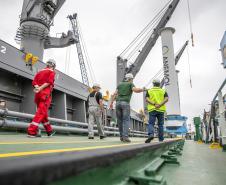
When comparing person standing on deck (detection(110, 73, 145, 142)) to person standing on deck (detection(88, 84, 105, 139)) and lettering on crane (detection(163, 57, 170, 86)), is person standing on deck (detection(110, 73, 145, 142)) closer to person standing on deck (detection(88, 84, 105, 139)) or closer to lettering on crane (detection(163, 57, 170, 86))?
person standing on deck (detection(88, 84, 105, 139))

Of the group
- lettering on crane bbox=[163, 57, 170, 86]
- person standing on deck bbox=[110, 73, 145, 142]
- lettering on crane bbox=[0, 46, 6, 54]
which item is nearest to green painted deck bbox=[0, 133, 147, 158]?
person standing on deck bbox=[110, 73, 145, 142]

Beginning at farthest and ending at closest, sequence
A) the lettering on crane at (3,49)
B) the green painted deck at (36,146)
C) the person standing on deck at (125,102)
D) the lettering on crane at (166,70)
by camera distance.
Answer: the lettering on crane at (166,70) → the lettering on crane at (3,49) → the person standing on deck at (125,102) → the green painted deck at (36,146)

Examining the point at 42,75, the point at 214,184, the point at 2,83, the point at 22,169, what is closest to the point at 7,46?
the point at 2,83

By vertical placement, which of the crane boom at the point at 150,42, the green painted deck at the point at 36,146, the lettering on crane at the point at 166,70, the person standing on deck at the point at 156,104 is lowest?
the green painted deck at the point at 36,146

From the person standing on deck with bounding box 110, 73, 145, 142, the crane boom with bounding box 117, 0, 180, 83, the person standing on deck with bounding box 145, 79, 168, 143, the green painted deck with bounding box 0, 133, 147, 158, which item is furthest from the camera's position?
the crane boom with bounding box 117, 0, 180, 83

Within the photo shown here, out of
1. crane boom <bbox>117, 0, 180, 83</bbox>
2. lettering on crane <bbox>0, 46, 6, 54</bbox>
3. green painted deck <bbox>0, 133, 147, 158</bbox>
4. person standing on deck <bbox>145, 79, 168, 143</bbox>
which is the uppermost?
crane boom <bbox>117, 0, 180, 83</bbox>

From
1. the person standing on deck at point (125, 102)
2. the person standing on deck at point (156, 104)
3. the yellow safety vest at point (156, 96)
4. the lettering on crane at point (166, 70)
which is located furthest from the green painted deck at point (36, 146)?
the lettering on crane at point (166, 70)

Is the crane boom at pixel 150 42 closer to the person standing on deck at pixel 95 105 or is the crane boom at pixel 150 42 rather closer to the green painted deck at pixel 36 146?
the person standing on deck at pixel 95 105

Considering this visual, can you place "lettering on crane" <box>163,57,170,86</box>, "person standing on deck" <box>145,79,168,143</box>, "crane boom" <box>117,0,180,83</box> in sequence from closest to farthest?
"person standing on deck" <box>145,79,168,143</box> < "lettering on crane" <box>163,57,170,86</box> < "crane boom" <box>117,0,180,83</box>

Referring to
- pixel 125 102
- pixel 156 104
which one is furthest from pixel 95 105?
pixel 156 104

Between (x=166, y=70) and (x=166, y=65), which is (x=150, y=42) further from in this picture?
(x=166, y=70)

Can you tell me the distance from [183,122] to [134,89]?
876cm

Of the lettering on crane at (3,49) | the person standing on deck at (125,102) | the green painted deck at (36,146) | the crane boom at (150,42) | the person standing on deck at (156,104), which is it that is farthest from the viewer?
the crane boom at (150,42)

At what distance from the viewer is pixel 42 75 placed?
16.5 ft
